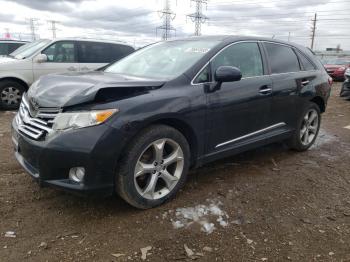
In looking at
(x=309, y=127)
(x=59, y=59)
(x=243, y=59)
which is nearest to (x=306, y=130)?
(x=309, y=127)

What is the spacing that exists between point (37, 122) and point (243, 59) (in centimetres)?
235

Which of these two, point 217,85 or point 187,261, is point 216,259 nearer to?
point 187,261

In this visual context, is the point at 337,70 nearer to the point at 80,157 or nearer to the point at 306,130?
the point at 306,130

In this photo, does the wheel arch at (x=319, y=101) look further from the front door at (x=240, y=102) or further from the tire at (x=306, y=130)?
the front door at (x=240, y=102)

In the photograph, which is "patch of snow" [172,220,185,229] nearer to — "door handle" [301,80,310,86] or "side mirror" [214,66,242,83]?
"side mirror" [214,66,242,83]

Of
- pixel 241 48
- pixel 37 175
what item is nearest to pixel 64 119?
pixel 37 175

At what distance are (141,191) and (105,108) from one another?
0.83 m

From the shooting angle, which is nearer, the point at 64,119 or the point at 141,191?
the point at 64,119

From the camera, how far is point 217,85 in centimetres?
344

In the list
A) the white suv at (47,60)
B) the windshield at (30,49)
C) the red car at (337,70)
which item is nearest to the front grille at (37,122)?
the white suv at (47,60)

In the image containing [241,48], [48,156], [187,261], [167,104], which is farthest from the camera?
[241,48]

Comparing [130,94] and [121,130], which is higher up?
[130,94]

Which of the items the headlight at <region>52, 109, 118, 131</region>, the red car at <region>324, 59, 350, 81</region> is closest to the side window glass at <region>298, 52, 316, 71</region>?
the headlight at <region>52, 109, 118, 131</region>

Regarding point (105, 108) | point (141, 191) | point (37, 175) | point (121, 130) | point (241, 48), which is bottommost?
point (141, 191)
